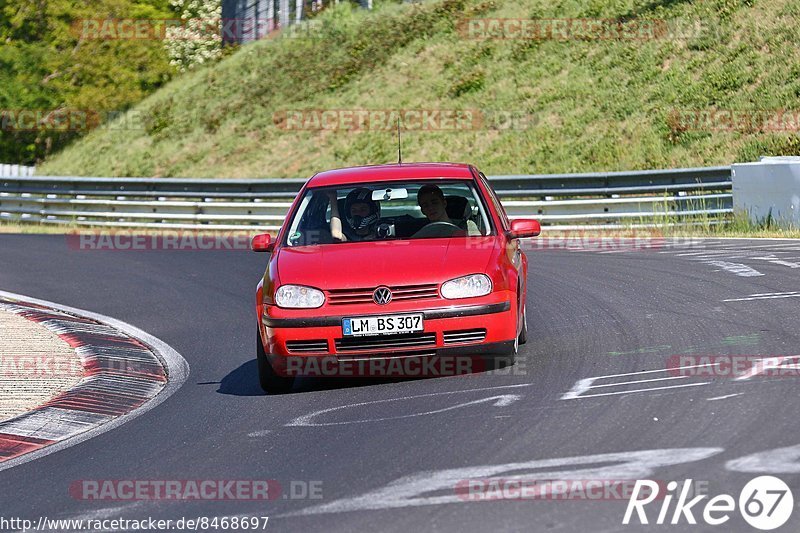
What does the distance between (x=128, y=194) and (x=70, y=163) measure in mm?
22934

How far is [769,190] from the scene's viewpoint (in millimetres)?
18688

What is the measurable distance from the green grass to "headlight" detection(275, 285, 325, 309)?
21.6m

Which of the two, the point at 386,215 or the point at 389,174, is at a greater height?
the point at 389,174

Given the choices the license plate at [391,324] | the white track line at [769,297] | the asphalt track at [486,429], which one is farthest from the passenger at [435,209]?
the white track line at [769,297]

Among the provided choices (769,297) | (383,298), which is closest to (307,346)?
(383,298)

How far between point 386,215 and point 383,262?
1.35m

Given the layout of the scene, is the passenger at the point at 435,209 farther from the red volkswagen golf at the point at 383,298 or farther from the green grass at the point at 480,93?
the green grass at the point at 480,93

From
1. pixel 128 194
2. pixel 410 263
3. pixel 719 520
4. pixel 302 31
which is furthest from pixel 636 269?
pixel 302 31

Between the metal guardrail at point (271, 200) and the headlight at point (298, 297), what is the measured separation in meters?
12.6

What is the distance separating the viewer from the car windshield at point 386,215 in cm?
944

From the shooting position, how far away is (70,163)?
49312mm

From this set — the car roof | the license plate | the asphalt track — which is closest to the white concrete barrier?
the asphalt track

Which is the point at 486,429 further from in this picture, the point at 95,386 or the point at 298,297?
the point at 95,386

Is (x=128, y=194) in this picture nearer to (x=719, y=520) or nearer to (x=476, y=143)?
(x=476, y=143)
